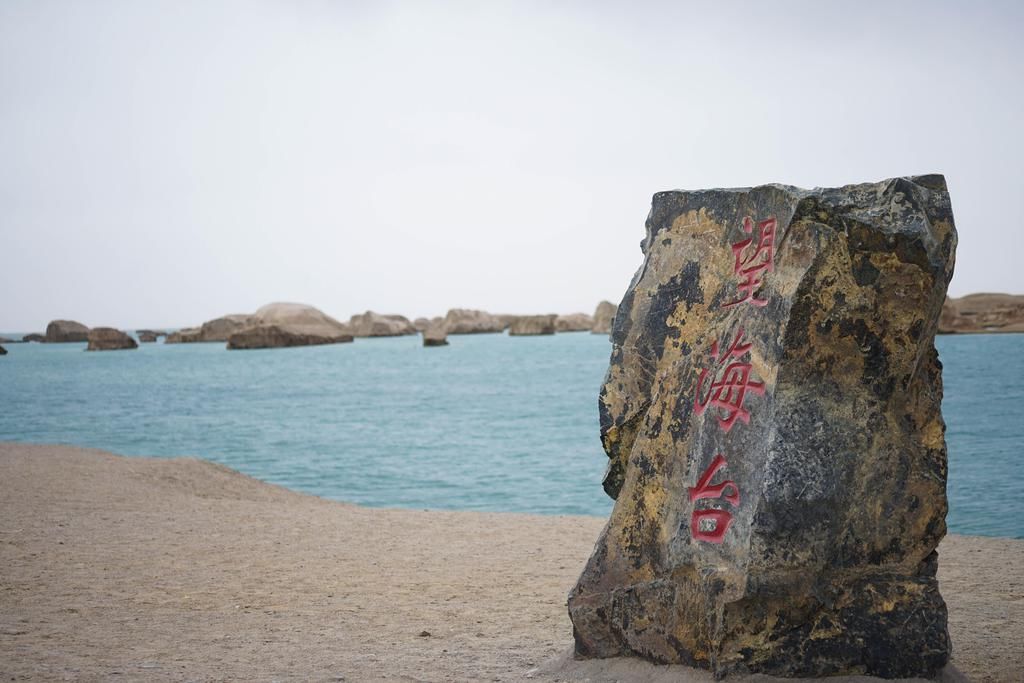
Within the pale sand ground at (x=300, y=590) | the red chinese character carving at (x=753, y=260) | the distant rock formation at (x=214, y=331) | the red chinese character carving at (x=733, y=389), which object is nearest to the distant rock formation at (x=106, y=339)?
the distant rock formation at (x=214, y=331)

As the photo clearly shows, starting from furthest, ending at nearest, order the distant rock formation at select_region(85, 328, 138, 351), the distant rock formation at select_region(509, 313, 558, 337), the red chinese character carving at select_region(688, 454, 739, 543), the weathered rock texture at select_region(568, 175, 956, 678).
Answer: the distant rock formation at select_region(509, 313, 558, 337) → the distant rock formation at select_region(85, 328, 138, 351) → the red chinese character carving at select_region(688, 454, 739, 543) → the weathered rock texture at select_region(568, 175, 956, 678)

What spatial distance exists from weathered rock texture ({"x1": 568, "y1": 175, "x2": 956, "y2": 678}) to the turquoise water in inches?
363

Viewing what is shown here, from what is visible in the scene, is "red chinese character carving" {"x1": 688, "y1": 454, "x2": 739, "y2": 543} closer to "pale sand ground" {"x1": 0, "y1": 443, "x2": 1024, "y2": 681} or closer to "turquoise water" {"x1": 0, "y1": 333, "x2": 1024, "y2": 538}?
"pale sand ground" {"x1": 0, "y1": 443, "x2": 1024, "y2": 681}

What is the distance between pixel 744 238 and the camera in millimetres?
4961

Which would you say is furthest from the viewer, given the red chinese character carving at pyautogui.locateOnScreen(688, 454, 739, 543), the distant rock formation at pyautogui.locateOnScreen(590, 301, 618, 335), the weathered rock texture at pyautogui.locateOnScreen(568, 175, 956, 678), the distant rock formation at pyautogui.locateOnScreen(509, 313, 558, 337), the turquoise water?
the distant rock formation at pyautogui.locateOnScreen(509, 313, 558, 337)

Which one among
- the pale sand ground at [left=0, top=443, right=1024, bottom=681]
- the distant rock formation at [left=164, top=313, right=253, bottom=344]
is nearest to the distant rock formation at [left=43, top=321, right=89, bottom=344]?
the distant rock formation at [left=164, top=313, right=253, bottom=344]

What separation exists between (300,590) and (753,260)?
515cm

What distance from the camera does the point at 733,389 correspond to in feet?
15.2

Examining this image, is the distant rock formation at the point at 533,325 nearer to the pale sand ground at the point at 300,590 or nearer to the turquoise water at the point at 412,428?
the turquoise water at the point at 412,428

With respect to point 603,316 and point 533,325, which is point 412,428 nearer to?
point 603,316

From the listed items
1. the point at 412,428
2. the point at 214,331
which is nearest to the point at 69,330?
the point at 214,331

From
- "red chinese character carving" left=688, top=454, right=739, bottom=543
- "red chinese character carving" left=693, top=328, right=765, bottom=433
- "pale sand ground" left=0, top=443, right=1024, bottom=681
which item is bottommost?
"pale sand ground" left=0, top=443, right=1024, bottom=681

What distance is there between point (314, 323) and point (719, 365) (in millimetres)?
109913

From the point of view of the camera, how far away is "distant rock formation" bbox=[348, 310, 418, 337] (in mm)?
133000
